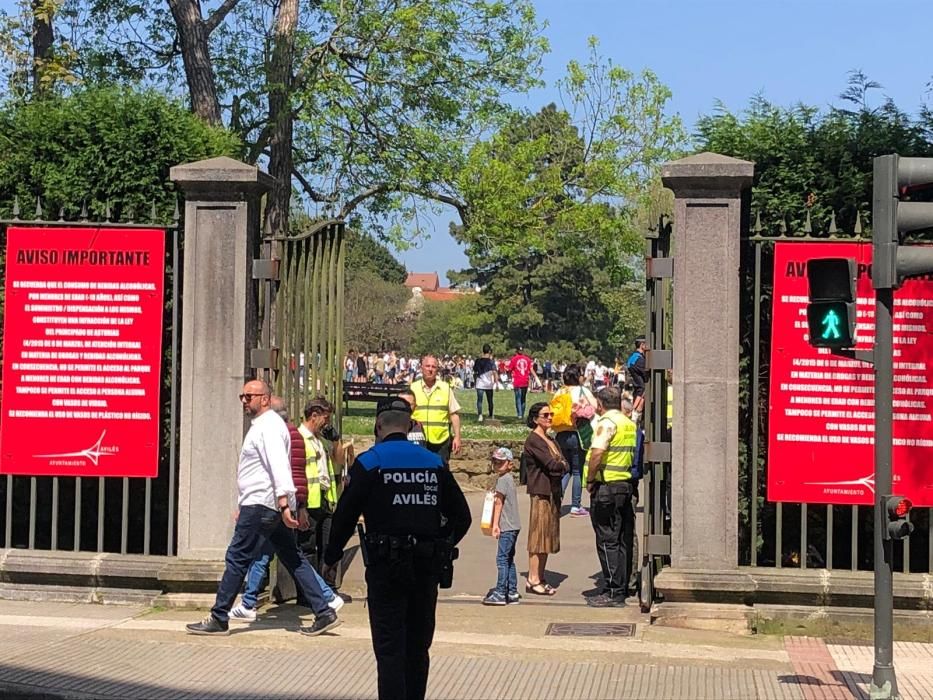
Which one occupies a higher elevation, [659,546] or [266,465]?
[266,465]

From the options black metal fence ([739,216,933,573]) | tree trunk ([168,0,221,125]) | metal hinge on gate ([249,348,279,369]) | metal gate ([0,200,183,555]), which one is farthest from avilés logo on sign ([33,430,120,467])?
tree trunk ([168,0,221,125])

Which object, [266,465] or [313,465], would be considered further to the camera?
[313,465]

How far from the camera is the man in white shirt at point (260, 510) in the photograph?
890 cm

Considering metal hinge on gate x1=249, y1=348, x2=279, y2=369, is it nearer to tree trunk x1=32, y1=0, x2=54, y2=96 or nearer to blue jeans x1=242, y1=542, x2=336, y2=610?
blue jeans x1=242, y1=542, x2=336, y2=610

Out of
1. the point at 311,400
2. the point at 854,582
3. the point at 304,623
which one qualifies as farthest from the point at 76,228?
the point at 854,582

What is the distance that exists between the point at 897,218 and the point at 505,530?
4.67 metres

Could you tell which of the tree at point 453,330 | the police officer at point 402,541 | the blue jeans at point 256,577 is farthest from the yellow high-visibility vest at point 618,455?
the tree at point 453,330

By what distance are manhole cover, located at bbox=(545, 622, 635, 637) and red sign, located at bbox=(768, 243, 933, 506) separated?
4.56ft

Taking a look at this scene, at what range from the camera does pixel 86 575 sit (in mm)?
9953

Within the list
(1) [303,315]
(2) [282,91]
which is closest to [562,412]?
(1) [303,315]

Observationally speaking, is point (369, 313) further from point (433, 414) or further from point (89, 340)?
point (89, 340)

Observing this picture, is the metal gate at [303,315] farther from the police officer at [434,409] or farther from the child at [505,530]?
the police officer at [434,409]

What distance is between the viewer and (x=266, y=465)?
892 centimetres

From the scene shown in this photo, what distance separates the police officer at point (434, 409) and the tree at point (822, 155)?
5.01 meters
